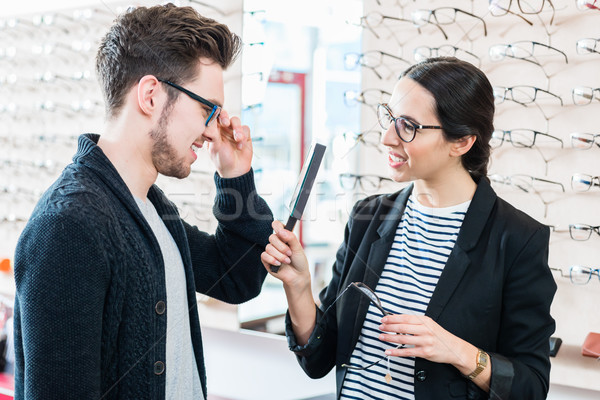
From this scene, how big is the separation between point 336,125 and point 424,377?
1023 millimetres

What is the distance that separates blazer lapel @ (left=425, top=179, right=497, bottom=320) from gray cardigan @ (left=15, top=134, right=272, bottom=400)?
0.46 m

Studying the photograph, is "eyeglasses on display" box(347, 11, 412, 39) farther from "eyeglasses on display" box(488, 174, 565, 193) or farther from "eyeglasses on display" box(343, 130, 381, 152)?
"eyeglasses on display" box(488, 174, 565, 193)

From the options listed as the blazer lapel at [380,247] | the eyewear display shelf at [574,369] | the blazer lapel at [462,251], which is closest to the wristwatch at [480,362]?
the blazer lapel at [462,251]

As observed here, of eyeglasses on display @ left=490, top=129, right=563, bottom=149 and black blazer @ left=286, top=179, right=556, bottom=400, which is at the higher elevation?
eyeglasses on display @ left=490, top=129, right=563, bottom=149

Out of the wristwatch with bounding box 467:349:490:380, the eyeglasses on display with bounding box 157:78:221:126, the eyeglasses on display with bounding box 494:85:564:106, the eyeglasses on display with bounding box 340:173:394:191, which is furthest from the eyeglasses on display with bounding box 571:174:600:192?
the eyeglasses on display with bounding box 157:78:221:126

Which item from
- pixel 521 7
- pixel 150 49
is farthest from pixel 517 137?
pixel 150 49

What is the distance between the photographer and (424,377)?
1021mm

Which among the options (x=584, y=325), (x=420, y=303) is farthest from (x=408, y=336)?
(x=584, y=325)

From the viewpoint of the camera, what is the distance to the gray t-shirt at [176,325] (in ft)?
3.02

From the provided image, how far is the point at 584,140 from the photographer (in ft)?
4.46

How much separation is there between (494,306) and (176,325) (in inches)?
22.6

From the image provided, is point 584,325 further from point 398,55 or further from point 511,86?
point 398,55

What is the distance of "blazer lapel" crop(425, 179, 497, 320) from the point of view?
103 centimetres

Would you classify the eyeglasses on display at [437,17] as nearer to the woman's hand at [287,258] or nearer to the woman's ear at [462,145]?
the woman's ear at [462,145]
